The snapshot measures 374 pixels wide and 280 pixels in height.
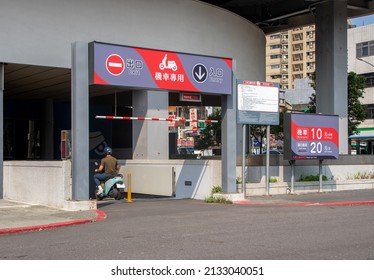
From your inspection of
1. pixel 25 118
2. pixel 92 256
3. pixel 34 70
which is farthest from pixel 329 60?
pixel 92 256

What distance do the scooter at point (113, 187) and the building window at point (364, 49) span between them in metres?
57.0

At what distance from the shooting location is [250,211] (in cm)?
1534

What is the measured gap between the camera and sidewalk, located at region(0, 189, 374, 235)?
12734mm

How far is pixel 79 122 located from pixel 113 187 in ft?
12.4

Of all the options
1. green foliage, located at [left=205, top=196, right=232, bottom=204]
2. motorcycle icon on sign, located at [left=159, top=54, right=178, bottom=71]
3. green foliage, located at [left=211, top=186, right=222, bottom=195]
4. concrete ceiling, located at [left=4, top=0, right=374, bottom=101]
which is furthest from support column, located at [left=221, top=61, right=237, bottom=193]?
concrete ceiling, located at [left=4, top=0, right=374, bottom=101]

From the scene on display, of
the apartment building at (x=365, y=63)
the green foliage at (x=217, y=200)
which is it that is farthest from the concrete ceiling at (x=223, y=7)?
the apartment building at (x=365, y=63)

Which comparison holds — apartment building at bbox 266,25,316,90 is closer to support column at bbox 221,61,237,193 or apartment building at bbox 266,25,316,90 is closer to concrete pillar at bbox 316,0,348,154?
concrete pillar at bbox 316,0,348,154

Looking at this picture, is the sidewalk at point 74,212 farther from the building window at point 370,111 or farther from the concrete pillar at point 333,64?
the building window at point 370,111

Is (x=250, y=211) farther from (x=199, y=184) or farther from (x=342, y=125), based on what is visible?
(x=342, y=125)

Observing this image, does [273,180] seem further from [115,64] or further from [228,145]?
[115,64]

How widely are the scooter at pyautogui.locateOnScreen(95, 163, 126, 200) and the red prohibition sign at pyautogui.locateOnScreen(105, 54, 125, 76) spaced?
418 centimetres

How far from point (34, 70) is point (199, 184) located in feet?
29.1

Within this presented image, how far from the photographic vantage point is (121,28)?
23172 millimetres

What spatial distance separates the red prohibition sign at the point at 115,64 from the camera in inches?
624
